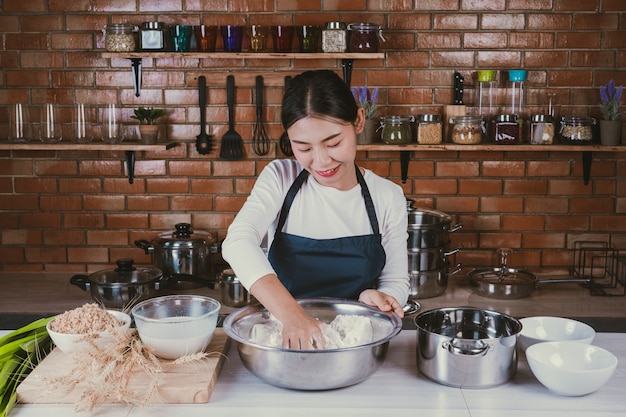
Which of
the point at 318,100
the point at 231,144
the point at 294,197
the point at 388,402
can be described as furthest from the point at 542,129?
the point at 388,402

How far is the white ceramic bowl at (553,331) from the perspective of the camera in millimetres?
1818

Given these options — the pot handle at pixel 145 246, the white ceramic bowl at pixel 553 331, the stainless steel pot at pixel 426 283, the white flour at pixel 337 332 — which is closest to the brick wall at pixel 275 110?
the pot handle at pixel 145 246

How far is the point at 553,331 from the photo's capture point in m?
1.90

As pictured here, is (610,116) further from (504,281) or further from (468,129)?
(504,281)

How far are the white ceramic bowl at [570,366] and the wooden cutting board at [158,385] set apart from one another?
72cm

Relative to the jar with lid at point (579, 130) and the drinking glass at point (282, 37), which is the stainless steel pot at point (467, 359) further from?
the drinking glass at point (282, 37)

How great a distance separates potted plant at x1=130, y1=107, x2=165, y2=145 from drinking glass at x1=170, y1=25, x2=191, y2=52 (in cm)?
30

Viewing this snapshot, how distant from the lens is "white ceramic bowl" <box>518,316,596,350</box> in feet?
5.97

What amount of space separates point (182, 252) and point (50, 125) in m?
0.90

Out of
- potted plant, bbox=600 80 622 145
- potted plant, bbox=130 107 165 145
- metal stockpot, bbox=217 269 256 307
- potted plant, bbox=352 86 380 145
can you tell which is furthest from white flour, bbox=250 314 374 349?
potted plant, bbox=600 80 622 145

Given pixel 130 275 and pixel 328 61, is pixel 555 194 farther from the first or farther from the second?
pixel 130 275

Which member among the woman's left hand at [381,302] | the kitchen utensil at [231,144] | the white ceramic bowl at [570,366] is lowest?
the white ceramic bowl at [570,366]

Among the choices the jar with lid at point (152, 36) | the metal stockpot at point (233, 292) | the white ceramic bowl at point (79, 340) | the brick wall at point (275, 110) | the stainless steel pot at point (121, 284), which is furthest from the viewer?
the brick wall at point (275, 110)

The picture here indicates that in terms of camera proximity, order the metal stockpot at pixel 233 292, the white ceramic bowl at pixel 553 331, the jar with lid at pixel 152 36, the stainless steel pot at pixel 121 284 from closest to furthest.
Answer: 1. the white ceramic bowl at pixel 553 331
2. the stainless steel pot at pixel 121 284
3. the metal stockpot at pixel 233 292
4. the jar with lid at pixel 152 36
